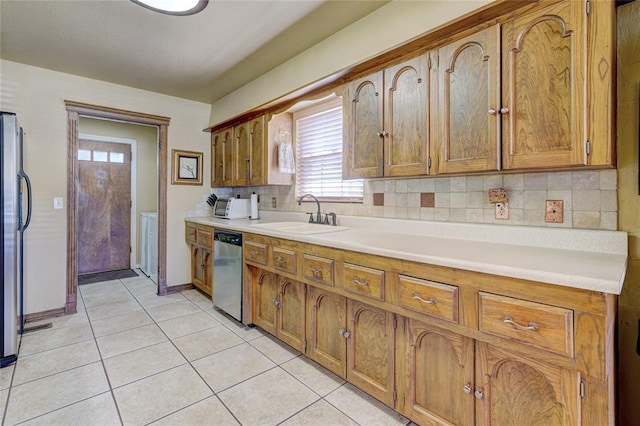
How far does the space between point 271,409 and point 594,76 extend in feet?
7.29

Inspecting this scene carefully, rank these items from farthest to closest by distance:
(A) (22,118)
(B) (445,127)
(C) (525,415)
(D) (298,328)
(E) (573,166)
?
(A) (22,118) → (D) (298,328) → (B) (445,127) → (E) (573,166) → (C) (525,415)

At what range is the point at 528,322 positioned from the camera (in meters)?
1.09

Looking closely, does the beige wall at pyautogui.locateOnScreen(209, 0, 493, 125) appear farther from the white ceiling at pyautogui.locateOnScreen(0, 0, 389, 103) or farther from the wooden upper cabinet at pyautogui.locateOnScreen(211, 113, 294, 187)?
the wooden upper cabinet at pyautogui.locateOnScreen(211, 113, 294, 187)

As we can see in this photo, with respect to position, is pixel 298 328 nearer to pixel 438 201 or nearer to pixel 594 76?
pixel 438 201

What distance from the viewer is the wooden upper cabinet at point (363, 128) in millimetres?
1993

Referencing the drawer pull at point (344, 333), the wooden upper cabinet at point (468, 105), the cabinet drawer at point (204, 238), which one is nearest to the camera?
the wooden upper cabinet at point (468, 105)

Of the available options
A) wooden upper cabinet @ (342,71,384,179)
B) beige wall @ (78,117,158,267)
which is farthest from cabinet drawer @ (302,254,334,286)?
beige wall @ (78,117,158,267)

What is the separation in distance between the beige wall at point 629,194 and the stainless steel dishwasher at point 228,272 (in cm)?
251

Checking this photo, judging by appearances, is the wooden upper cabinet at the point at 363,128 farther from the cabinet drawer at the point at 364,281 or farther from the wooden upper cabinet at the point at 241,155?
the wooden upper cabinet at the point at 241,155

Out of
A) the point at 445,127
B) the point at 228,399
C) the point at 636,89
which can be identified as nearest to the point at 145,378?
the point at 228,399

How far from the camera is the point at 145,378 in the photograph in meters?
2.00

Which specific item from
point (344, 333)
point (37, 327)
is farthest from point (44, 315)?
point (344, 333)

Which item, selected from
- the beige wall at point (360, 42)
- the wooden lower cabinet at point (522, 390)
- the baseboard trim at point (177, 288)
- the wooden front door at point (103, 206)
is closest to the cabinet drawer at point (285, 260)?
the wooden lower cabinet at point (522, 390)

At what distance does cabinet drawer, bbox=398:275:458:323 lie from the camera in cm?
129
